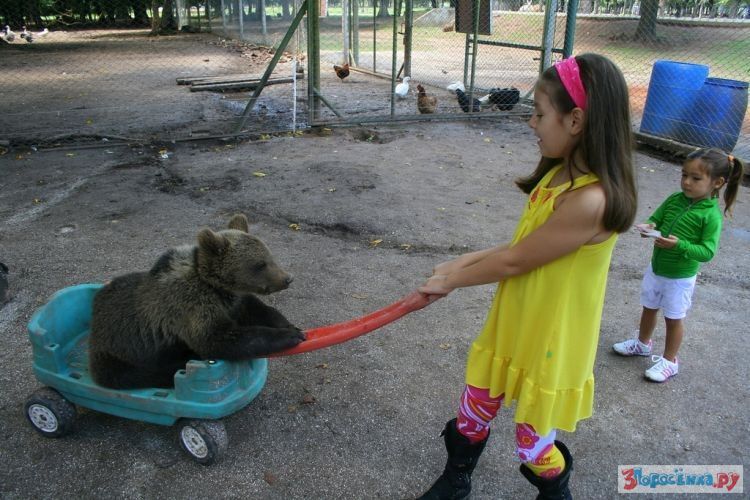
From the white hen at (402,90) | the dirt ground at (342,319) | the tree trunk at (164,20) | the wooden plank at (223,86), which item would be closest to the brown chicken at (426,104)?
the white hen at (402,90)

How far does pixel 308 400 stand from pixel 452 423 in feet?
3.54

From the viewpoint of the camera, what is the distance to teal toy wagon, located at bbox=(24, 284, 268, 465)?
2.75m

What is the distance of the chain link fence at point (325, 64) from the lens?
373 inches

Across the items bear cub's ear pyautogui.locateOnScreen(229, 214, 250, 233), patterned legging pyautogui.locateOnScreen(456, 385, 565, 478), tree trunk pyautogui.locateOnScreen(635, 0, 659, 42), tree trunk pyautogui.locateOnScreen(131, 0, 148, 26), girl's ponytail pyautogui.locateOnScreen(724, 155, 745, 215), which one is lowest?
patterned legging pyautogui.locateOnScreen(456, 385, 565, 478)

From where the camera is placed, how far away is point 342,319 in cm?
426

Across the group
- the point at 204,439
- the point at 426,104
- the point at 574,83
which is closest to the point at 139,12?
the point at 426,104

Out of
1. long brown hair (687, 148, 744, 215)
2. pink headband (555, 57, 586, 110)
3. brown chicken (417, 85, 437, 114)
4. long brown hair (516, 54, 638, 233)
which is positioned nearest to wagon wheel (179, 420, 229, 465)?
long brown hair (516, 54, 638, 233)

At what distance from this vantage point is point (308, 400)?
3.41 m

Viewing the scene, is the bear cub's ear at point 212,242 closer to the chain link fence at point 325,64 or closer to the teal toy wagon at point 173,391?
the teal toy wagon at point 173,391

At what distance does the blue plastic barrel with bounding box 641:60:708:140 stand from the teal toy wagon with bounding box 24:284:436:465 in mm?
8405

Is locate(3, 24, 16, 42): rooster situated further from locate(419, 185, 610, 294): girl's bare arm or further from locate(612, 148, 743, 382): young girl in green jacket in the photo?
locate(419, 185, 610, 294): girl's bare arm

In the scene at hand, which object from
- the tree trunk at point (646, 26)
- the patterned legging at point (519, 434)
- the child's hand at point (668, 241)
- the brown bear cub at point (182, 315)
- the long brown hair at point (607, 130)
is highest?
the tree trunk at point (646, 26)

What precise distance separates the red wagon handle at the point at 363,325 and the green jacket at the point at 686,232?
184 centimetres

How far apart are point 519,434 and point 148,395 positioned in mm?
1792
